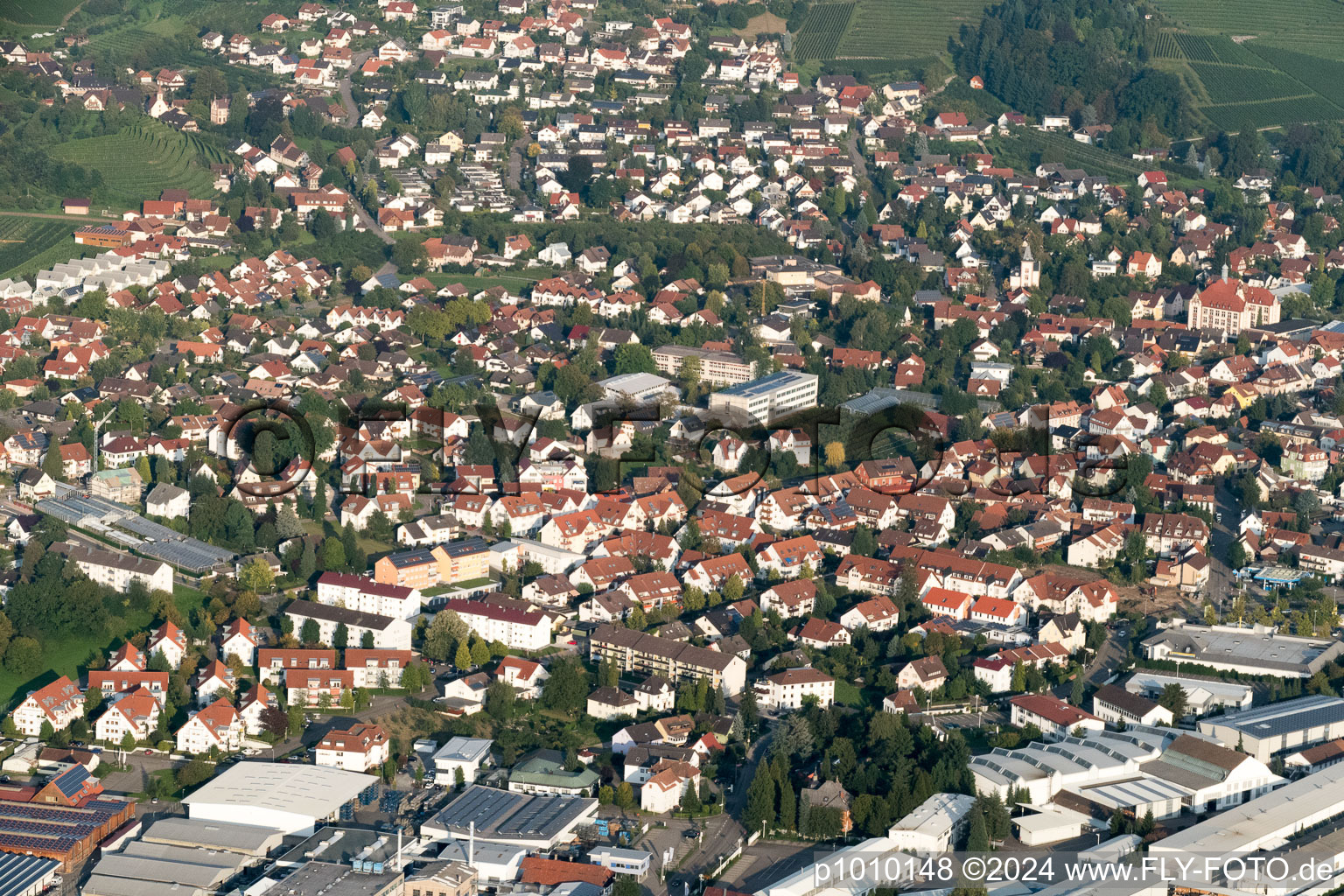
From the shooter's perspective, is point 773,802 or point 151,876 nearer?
point 151,876

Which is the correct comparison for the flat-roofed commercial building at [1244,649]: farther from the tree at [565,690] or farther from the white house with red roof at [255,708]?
the white house with red roof at [255,708]

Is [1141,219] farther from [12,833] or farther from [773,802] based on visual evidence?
[12,833]

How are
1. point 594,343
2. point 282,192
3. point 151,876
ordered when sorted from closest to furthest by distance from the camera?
point 151,876 → point 594,343 → point 282,192

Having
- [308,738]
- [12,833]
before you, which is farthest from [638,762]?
[12,833]

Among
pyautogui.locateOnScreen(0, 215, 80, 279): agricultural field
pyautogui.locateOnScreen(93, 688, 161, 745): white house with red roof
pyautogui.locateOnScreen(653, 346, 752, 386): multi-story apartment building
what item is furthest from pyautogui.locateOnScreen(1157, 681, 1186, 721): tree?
pyautogui.locateOnScreen(0, 215, 80, 279): agricultural field

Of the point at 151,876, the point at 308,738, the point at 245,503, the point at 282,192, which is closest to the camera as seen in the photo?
the point at 151,876

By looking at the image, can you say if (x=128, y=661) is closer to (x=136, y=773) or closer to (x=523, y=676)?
(x=136, y=773)
